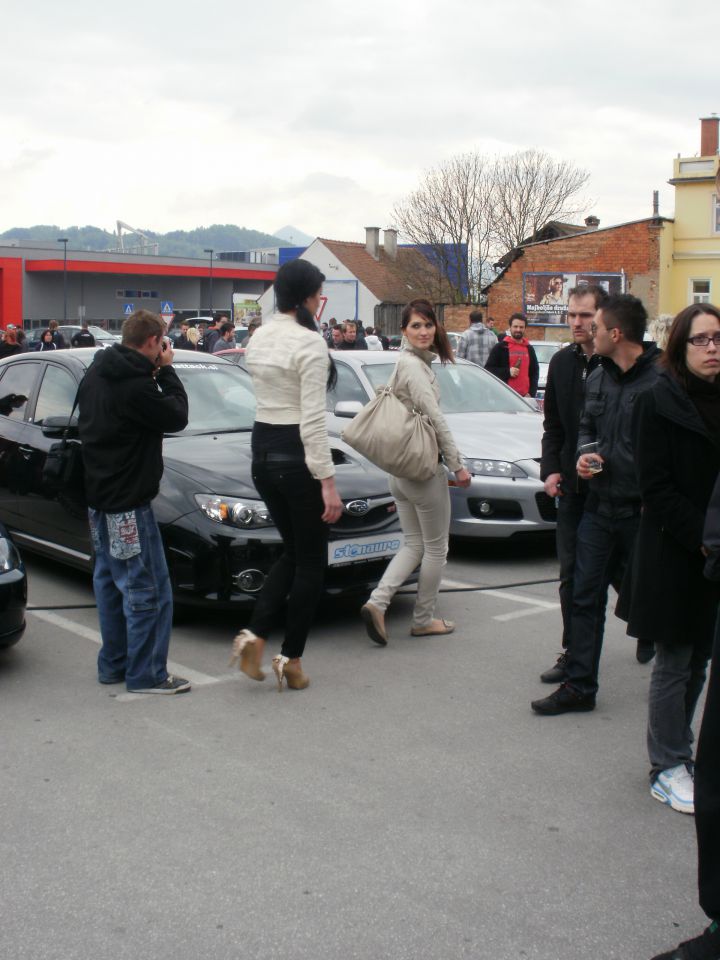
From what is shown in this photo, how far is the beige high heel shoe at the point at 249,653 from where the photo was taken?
5.20m

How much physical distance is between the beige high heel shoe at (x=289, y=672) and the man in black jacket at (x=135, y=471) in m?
0.47

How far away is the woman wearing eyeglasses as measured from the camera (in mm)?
3785

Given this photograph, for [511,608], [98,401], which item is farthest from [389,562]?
[98,401]

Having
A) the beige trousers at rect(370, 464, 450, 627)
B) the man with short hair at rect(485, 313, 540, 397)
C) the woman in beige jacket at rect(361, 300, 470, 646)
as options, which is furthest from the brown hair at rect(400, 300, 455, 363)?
the man with short hair at rect(485, 313, 540, 397)

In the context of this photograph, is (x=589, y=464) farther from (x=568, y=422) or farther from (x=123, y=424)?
(x=123, y=424)

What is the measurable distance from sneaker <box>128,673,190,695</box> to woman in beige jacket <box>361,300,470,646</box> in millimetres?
1202

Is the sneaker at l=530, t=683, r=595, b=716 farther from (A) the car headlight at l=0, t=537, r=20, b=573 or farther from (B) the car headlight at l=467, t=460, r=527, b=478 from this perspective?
(B) the car headlight at l=467, t=460, r=527, b=478

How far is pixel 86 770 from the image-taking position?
4324mm

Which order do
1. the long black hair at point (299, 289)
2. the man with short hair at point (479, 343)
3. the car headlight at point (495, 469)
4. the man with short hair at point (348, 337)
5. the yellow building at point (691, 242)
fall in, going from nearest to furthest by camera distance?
the long black hair at point (299, 289) → the car headlight at point (495, 469) → the man with short hair at point (479, 343) → the man with short hair at point (348, 337) → the yellow building at point (691, 242)

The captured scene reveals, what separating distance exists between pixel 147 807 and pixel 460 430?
18.0 feet

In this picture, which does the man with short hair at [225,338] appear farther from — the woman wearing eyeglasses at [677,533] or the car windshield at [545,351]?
the woman wearing eyeglasses at [677,533]

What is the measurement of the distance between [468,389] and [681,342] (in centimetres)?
611

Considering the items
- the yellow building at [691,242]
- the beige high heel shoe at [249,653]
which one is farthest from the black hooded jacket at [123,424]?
the yellow building at [691,242]

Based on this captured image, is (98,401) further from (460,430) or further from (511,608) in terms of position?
(460,430)
